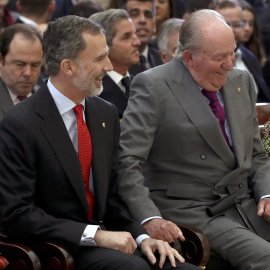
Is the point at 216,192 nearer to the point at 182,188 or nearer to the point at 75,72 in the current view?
the point at 182,188

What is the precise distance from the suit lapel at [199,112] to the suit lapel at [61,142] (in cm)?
72

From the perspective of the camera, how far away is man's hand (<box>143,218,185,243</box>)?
2.94 meters

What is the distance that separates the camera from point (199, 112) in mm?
3316

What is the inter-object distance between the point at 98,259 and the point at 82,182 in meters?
0.33

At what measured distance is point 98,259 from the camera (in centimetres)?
270

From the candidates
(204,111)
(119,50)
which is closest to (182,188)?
(204,111)

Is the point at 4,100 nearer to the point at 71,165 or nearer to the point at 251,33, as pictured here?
the point at 71,165

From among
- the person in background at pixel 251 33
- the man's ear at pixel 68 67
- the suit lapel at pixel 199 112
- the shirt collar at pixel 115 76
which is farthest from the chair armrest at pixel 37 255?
the person in background at pixel 251 33

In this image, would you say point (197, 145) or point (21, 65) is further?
point (21, 65)

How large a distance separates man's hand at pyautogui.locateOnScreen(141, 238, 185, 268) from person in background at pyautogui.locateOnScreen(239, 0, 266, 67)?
158 inches

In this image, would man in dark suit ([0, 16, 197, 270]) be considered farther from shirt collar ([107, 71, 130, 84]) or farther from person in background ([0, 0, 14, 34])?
person in background ([0, 0, 14, 34])

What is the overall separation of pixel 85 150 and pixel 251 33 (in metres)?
4.08

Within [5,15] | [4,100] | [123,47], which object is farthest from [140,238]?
[5,15]

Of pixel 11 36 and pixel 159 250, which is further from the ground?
pixel 11 36
